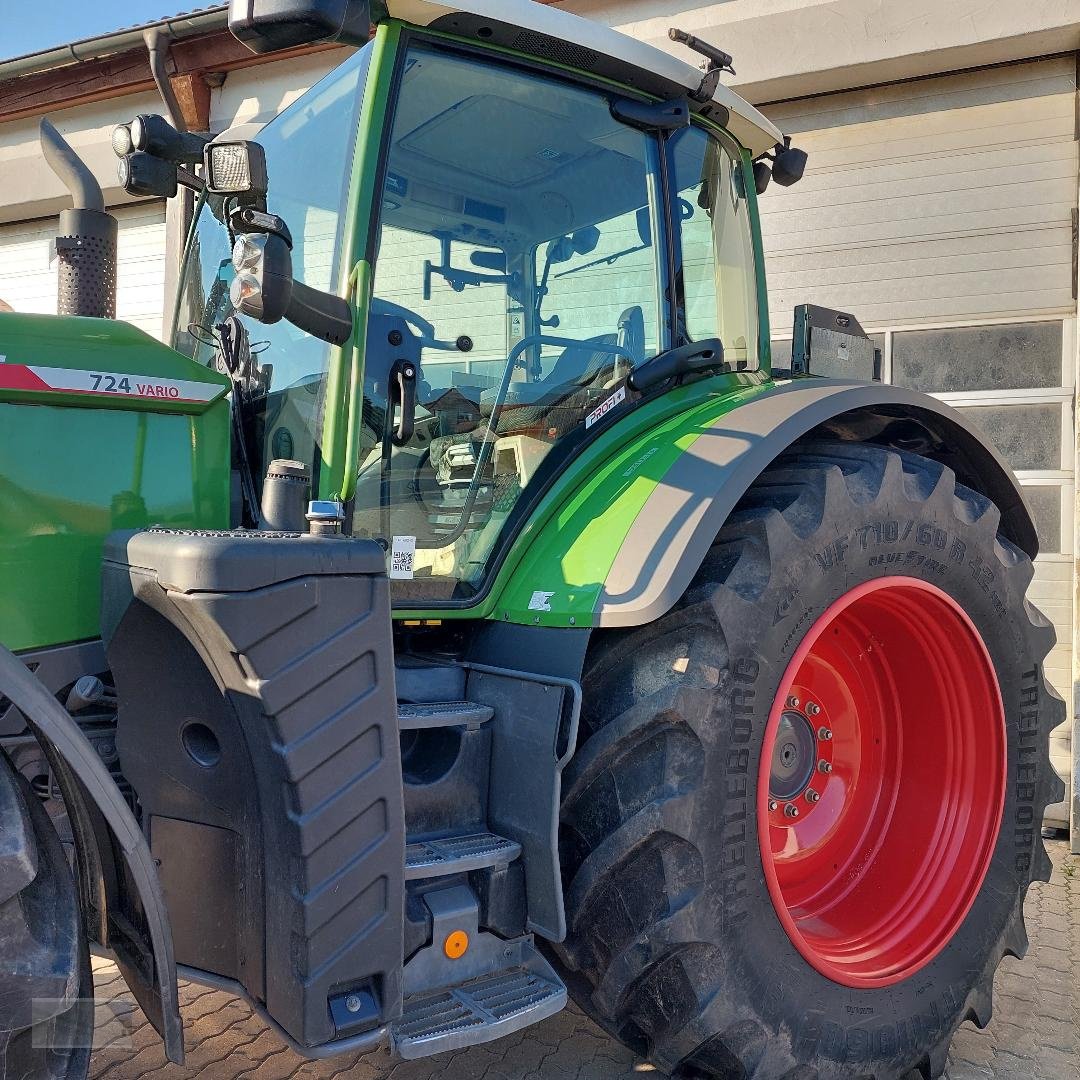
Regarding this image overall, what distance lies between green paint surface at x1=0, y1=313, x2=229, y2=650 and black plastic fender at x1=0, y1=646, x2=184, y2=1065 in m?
0.30

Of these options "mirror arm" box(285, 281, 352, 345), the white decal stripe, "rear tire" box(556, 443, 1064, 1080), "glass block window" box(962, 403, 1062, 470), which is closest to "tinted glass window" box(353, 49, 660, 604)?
"mirror arm" box(285, 281, 352, 345)

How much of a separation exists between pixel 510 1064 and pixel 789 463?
155 centimetres

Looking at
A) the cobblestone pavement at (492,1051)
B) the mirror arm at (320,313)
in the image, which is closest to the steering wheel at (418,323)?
the mirror arm at (320,313)

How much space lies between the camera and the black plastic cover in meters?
1.58

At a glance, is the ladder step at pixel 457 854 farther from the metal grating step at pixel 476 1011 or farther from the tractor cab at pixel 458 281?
the tractor cab at pixel 458 281

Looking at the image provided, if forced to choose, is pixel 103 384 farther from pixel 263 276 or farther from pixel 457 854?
pixel 457 854

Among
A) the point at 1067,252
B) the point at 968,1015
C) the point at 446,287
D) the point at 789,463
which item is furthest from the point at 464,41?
the point at 1067,252

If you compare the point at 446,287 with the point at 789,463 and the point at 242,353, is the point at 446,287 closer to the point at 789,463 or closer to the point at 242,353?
the point at 242,353

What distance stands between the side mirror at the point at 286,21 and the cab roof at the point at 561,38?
30 centimetres

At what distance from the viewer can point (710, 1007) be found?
1904mm

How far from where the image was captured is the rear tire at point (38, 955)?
1423 millimetres

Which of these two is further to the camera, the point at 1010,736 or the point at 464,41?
the point at 1010,736

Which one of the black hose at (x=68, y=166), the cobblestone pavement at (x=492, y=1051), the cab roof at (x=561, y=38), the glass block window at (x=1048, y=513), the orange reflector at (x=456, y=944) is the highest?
the cab roof at (x=561, y=38)

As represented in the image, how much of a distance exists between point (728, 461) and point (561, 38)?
103 centimetres
